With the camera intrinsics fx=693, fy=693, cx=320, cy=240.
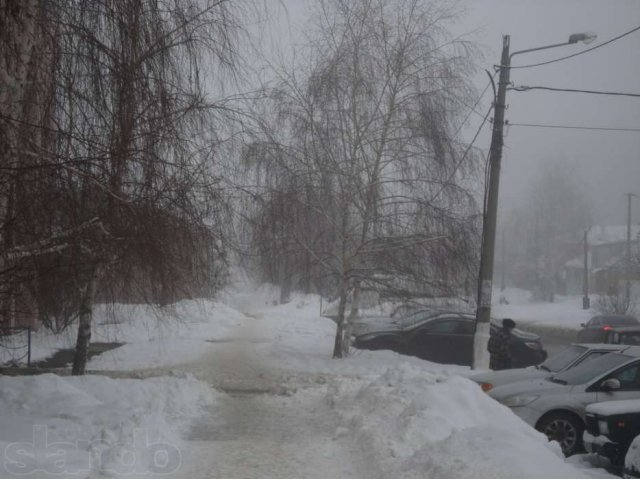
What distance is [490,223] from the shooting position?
555 inches

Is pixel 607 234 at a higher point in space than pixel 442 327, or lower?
higher

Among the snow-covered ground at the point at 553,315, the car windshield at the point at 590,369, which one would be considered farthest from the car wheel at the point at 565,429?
the snow-covered ground at the point at 553,315

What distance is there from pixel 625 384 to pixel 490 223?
201 inches

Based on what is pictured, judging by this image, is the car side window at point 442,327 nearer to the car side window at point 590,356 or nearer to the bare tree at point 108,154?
the car side window at point 590,356

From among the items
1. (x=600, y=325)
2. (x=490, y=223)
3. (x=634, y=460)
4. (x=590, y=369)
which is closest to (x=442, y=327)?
(x=490, y=223)

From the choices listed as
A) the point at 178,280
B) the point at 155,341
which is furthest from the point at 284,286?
the point at 178,280

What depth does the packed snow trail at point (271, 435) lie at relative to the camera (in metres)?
6.86

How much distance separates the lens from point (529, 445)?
6.19 m

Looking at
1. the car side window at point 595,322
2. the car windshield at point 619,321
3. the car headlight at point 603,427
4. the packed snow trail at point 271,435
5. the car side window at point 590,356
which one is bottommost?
the packed snow trail at point 271,435

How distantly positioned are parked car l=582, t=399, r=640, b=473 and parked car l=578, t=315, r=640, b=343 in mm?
15272

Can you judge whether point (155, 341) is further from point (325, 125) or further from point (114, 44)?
point (114, 44)

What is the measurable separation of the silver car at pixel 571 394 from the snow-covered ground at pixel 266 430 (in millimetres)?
579

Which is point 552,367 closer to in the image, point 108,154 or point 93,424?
point 93,424

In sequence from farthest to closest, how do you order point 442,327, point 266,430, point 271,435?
point 442,327, point 266,430, point 271,435
